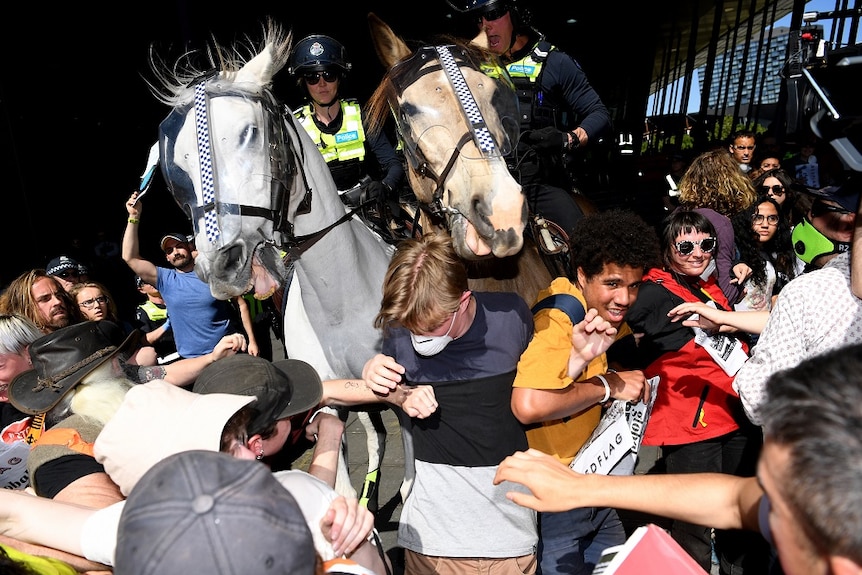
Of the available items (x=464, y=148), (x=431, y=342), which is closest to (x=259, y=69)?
(x=464, y=148)

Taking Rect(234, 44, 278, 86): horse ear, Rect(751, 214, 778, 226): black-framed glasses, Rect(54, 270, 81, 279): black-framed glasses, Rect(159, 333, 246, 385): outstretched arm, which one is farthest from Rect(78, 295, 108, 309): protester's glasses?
Rect(751, 214, 778, 226): black-framed glasses

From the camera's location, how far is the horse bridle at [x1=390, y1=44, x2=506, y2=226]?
9.70 feet

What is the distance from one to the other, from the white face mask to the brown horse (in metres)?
0.59

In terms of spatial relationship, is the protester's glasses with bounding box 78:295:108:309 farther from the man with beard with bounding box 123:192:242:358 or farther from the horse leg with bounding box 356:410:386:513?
the horse leg with bounding box 356:410:386:513

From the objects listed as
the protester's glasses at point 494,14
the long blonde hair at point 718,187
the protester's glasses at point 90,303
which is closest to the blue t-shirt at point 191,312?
the protester's glasses at point 90,303

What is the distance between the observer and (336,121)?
454 centimetres

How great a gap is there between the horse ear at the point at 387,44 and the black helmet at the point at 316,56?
35.2 inches

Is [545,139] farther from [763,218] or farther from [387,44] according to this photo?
[763,218]

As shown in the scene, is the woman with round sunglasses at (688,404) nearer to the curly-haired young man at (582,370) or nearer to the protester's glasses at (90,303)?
the curly-haired young man at (582,370)

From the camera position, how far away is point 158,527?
1140mm

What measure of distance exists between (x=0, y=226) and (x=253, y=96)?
7.99m

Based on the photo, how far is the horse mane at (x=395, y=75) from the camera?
331cm

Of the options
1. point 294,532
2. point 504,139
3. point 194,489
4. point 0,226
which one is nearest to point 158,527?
point 194,489

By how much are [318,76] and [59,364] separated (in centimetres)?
254
